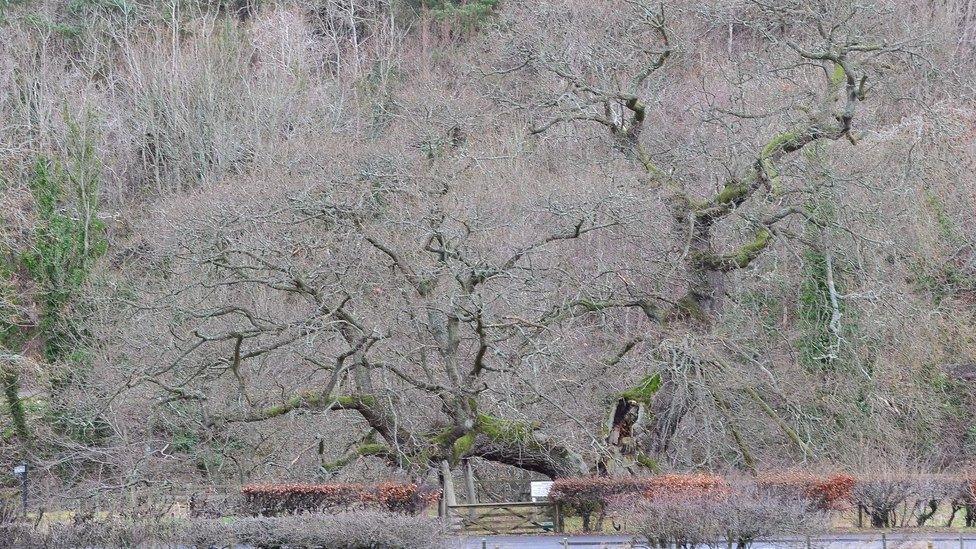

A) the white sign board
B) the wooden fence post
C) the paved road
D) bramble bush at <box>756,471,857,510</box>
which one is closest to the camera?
the paved road

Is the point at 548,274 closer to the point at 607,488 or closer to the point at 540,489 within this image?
the point at 540,489

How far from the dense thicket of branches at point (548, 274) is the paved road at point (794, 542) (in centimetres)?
165

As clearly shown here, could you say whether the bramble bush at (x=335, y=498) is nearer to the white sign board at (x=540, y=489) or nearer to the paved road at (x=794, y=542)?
the paved road at (x=794, y=542)

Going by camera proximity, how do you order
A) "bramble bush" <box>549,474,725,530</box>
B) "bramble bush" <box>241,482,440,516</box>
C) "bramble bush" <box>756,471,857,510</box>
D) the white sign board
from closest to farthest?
1. "bramble bush" <box>549,474,725,530</box>
2. "bramble bush" <box>756,471,857,510</box>
3. "bramble bush" <box>241,482,440,516</box>
4. the white sign board

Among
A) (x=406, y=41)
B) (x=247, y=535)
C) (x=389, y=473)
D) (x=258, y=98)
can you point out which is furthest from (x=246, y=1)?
(x=247, y=535)

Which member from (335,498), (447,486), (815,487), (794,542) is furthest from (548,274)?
(794,542)

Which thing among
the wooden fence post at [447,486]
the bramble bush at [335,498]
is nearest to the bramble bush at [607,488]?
the wooden fence post at [447,486]

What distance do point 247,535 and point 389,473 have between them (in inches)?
272

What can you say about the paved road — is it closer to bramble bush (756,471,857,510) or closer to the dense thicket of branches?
bramble bush (756,471,857,510)

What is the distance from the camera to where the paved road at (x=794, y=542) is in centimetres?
1630

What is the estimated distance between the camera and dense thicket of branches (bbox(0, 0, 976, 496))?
67.4 ft

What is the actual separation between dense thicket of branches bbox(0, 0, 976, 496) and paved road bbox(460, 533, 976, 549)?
5.40 feet

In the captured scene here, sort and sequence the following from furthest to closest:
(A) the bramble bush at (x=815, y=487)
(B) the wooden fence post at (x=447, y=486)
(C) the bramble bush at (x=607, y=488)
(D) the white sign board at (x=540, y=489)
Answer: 1. (D) the white sign board at (x=540, y=489)
2. (B) the wooden fence post at (x=447, y=486)
3. (A) the bramble bush at (x=815, y=487)
4. (C) the bramble bush at (x=607, y=488)

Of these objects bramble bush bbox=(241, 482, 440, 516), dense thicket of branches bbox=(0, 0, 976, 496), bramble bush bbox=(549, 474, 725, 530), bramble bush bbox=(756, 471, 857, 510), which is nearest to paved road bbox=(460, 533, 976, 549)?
bramble bush bbox=(549, 474, 725, 530)
